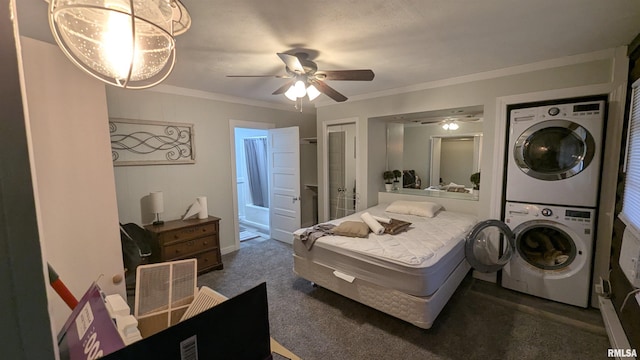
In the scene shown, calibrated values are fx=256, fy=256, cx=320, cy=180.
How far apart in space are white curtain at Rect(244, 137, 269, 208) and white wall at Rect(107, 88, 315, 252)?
126cm

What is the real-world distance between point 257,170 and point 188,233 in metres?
2.72

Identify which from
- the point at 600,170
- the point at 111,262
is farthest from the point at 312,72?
the point at 600,170

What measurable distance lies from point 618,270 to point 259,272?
3471 mm

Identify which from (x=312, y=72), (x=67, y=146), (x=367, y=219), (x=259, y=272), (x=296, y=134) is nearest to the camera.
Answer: (x=67, y=146)

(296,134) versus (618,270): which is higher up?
(296,134)

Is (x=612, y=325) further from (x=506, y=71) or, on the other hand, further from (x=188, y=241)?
(x=188, y=241)

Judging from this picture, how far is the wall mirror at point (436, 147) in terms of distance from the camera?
3.52m

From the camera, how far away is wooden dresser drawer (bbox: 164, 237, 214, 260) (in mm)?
2957

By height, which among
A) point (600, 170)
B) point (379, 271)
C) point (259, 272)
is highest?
point (600, 170)

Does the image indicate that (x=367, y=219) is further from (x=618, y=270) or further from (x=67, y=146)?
(x=67, y=146)

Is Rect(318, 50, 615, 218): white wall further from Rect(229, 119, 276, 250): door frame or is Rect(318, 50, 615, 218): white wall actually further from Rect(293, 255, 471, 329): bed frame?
Rect(229, 119, 276, 250): door frame

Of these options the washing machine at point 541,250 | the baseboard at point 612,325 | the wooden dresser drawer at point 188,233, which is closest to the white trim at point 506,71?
A: the washing machine at point 541,250

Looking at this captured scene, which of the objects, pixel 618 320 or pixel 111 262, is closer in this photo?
pixel 111 262

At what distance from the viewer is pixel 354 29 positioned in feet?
5.98
